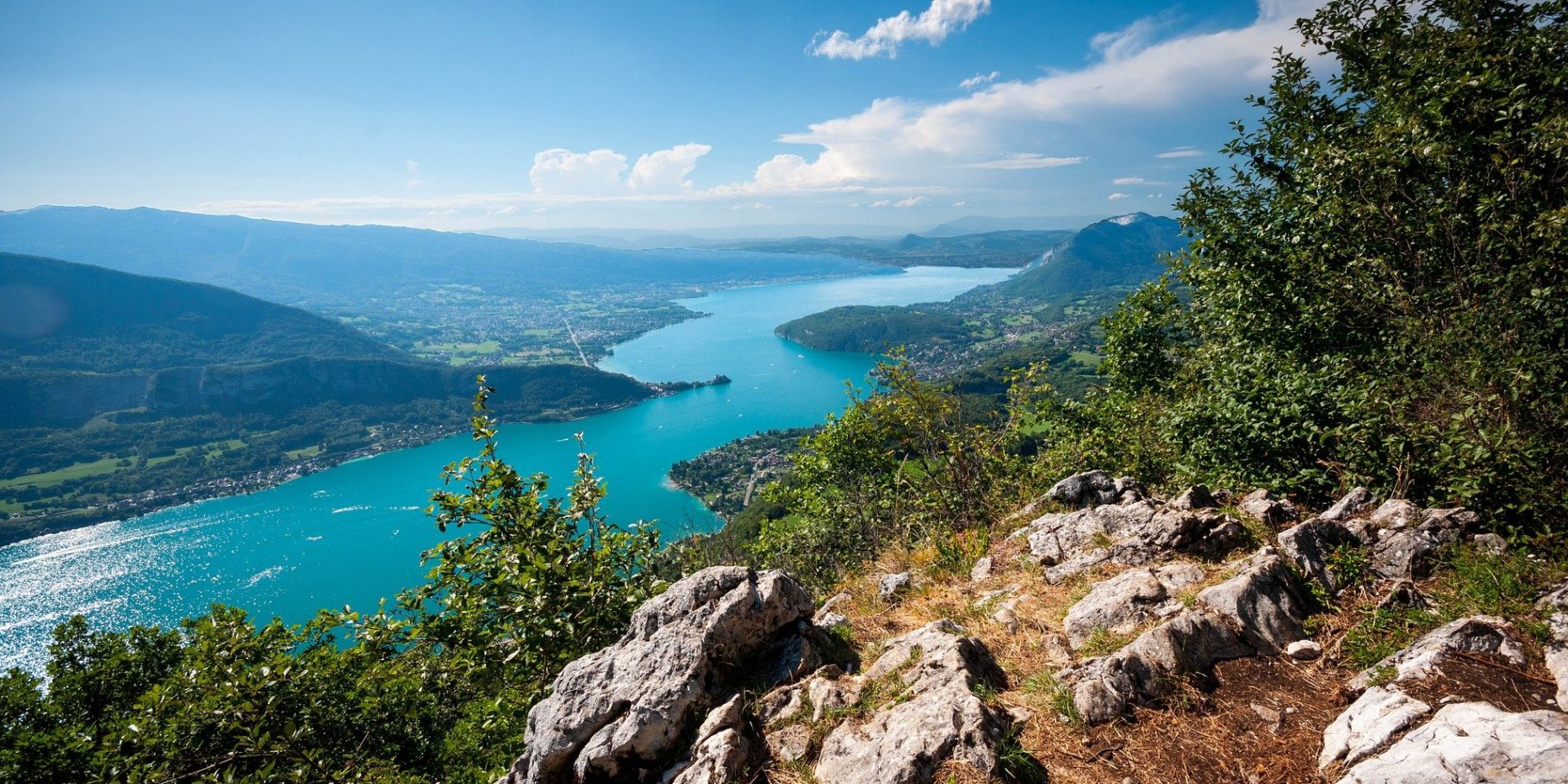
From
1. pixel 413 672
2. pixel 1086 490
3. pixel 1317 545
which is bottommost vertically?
pixel 413 672

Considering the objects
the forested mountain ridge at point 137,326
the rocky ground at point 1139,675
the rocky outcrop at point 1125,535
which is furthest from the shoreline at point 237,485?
the rocky ground at point 1139,675

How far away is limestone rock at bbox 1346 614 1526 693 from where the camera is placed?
3.47 metres

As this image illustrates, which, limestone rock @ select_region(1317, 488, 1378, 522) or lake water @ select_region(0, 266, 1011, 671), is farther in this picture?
lake water @ select_region(0, 266, 1011, 671)

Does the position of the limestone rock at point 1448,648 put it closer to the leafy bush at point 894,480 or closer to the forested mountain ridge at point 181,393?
the leafy bush at point 894,480

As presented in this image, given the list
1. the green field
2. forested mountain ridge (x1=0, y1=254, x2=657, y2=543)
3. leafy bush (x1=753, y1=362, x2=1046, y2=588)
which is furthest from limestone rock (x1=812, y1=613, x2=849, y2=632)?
the green field

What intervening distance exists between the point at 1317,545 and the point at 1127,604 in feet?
5.63

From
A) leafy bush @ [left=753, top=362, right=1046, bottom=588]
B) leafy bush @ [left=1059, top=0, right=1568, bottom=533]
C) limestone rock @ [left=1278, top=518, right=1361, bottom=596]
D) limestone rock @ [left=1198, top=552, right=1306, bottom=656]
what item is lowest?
leafy bush @ [left=753, top=362, right=1046, bottom=588]

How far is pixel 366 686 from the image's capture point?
702cm

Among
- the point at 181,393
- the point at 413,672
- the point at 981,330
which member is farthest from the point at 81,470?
the point at 981,330

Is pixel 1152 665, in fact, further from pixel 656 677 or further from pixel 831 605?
pixel 656 677

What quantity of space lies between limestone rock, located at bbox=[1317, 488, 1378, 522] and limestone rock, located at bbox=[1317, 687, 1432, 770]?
9.17 ft

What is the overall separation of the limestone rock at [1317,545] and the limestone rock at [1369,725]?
1.51m

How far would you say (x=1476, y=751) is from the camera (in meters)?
2.69

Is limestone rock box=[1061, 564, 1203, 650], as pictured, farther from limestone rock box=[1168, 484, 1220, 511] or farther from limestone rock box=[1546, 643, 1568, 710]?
→ limestone rock box=[1546, 643, 1568, 710]
